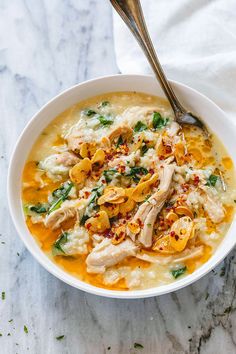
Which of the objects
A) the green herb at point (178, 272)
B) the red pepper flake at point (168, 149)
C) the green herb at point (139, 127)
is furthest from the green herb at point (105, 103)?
the green herb at point (178, 272)

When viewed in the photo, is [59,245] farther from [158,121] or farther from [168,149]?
[158,121]

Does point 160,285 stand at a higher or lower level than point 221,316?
higher

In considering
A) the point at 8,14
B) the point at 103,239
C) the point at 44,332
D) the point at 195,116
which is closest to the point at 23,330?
the point at 44,332

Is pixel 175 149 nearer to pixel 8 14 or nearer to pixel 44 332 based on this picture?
pixel 44 332

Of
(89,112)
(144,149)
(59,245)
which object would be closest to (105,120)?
(89,112)

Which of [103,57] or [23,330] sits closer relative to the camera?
[23,330]

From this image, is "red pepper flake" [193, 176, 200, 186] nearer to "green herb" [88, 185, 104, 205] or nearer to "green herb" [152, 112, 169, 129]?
"green herb" [152, 112, 169, 129]

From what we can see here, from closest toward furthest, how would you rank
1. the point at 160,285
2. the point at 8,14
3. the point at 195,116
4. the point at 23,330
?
the point at 160,285 → the point at 23,330 → the point at 195,116 → the point at 8,14
